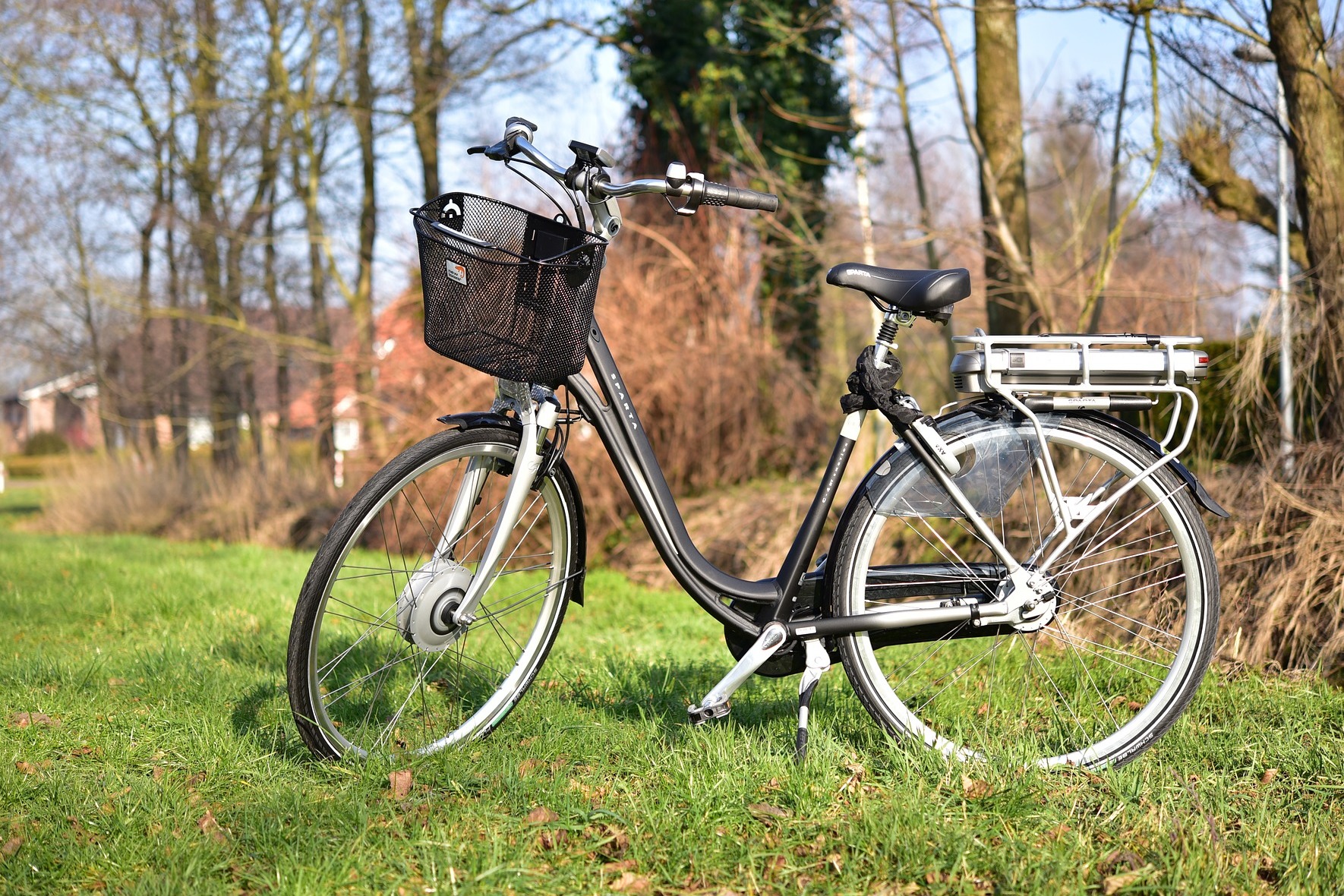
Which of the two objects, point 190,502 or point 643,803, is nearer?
point 643,803

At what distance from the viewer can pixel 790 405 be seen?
7238 millimetres

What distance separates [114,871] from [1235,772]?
2615 mm

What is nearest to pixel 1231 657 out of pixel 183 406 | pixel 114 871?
pixel 114 871

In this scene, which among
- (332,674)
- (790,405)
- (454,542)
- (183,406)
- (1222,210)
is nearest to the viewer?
(454,542)

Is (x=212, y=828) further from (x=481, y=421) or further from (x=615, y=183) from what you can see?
(x=615, y=183)

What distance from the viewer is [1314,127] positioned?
13.8 ft

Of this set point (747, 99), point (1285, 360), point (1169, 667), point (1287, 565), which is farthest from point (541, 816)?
point (747, 99)

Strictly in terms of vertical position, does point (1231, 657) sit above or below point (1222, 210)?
below

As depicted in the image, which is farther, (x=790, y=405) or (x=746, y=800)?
(x=790, y=405)

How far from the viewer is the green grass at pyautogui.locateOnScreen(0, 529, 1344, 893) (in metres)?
2.04

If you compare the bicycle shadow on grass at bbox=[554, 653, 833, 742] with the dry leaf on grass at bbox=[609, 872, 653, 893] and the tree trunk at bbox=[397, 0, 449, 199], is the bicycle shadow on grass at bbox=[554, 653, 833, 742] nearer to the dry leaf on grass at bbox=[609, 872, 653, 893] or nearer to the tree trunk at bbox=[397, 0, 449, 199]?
the dry leaf on grass at bbox=[609, 872, 653, 893]

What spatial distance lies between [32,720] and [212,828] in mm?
1191

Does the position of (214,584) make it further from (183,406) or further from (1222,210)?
(183,406)

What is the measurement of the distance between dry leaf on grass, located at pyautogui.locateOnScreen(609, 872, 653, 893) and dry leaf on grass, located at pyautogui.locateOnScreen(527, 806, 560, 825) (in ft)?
0.88
